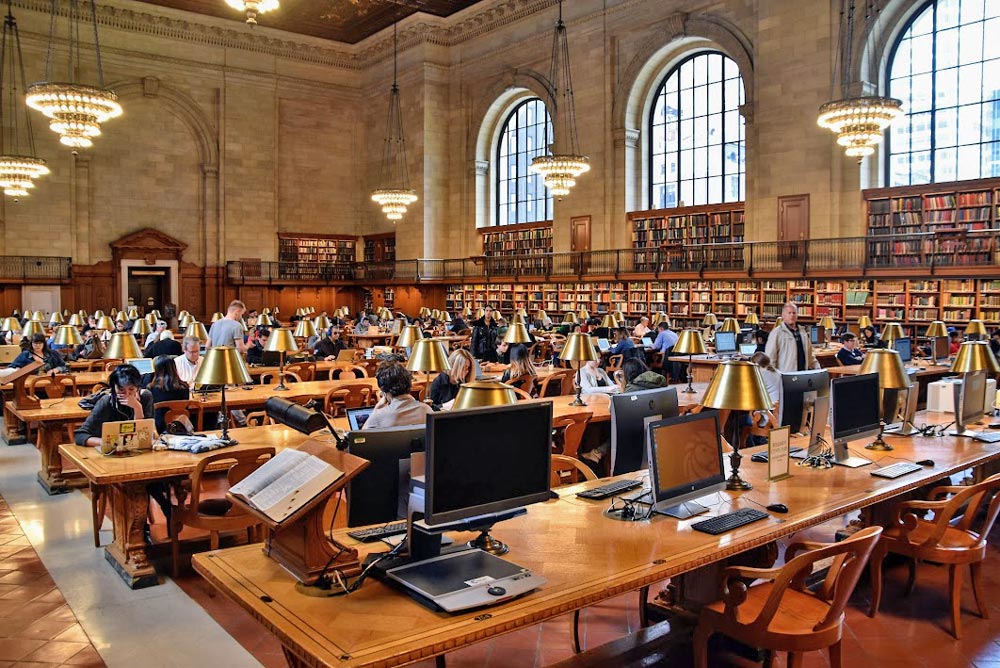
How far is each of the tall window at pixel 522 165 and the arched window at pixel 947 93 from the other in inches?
335

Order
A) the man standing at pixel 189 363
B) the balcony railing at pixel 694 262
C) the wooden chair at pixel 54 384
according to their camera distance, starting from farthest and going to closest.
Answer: the balcony railing at pixel 694 262, the wooden chair at pixel 54 384, the man standing at pixel 189 363

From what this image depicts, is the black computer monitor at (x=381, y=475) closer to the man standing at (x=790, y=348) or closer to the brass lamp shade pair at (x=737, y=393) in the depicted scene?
the brass lamp shade pair at (x=737, y=393)

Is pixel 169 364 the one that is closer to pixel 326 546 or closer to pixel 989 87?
pixel 326 546

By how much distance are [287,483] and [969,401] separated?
442 centimetres

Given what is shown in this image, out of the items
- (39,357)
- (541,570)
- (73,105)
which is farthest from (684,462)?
(73,105)

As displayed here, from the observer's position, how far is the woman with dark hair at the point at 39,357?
8055mm

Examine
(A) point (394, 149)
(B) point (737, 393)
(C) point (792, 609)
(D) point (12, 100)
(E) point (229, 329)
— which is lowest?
(C) point (792, 609)

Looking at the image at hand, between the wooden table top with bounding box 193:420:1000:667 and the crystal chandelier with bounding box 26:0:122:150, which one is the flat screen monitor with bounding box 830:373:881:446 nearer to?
the wooden table top with bounding box 193:420:1000:667

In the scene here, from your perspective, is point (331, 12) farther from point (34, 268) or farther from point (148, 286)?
point (34, 268)

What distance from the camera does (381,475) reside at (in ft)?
8.12

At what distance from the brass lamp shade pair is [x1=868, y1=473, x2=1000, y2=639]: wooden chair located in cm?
81

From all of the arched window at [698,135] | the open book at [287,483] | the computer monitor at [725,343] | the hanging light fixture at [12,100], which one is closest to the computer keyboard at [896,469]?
the open book at [287,483]

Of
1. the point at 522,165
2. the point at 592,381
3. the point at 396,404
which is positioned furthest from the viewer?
the point at 522,165

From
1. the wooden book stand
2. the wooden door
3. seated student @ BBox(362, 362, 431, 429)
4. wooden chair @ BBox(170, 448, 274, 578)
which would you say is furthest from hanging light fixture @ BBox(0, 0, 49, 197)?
the wooden book stand
